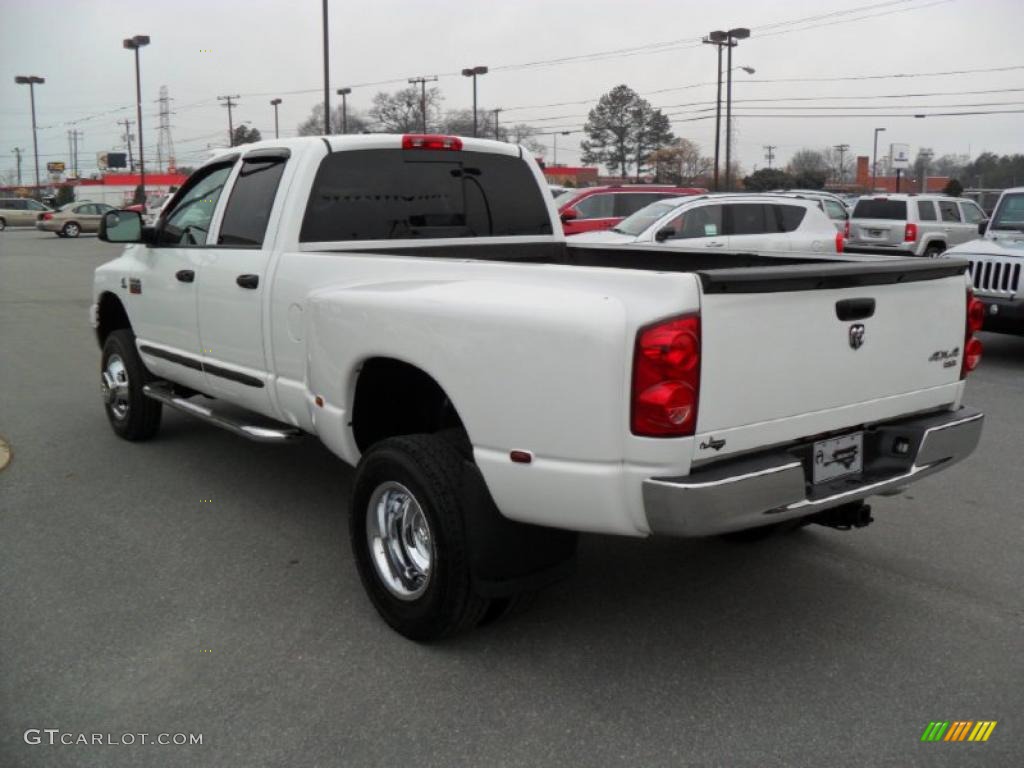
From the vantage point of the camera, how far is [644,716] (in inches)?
125

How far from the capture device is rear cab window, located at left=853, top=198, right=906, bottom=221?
1950 cm

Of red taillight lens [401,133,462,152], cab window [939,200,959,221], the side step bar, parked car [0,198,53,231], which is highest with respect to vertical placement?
parked car [0,198,53,231]

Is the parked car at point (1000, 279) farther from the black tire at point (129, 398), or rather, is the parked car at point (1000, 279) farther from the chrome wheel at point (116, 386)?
the chrome wheel at point (116, 386)

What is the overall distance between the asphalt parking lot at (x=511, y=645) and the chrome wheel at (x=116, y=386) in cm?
103

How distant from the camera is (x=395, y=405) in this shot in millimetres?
4277

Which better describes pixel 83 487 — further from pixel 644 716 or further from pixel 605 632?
pixel 644 716

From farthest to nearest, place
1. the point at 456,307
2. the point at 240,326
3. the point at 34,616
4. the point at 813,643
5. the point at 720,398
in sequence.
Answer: the point at 240,326 < the point at 34,616 < the point at 813,643 < the point at 456,307 < the point at 720,398

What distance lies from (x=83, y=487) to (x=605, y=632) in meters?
3.58

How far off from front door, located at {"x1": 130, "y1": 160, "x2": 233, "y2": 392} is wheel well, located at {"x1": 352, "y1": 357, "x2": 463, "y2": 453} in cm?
166

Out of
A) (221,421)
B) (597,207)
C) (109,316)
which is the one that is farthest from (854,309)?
(597,207)

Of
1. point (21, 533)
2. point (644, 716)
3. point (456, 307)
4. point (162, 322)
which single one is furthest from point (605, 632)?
point (162, 322)

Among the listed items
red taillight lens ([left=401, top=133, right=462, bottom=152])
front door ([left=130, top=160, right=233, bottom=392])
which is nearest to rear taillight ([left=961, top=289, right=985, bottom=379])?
red taillight lens ([left=401, top=133, right=462, bottom=152])

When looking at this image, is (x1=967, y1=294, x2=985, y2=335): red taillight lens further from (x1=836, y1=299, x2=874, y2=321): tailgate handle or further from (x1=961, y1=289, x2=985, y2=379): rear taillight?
(x1=836, y1=299, x2=874, y2=321): tailgate handle

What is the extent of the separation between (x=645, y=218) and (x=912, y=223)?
24.9 ft
